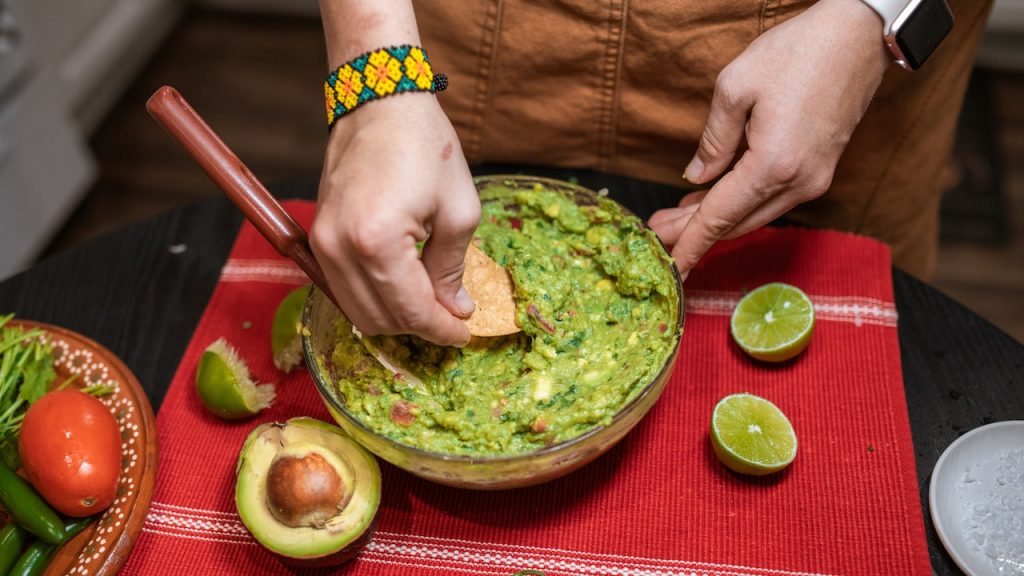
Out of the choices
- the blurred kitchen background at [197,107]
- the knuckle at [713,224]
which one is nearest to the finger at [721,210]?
the knuckle at [713,224]

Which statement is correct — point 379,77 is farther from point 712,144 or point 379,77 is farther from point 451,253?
point 712,144

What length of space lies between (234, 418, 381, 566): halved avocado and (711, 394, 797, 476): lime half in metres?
0.57

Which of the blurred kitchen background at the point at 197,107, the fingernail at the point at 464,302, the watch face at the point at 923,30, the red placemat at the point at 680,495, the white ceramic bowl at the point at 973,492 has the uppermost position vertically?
the watch face at the point at 923,30

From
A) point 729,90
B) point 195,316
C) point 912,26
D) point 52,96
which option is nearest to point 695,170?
point 729,90

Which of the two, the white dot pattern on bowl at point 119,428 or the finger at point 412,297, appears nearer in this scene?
the finger at point 412,297

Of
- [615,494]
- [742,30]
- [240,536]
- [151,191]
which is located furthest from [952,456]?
[151,191]

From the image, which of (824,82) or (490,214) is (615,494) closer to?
(490,214)

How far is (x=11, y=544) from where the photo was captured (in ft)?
4.46

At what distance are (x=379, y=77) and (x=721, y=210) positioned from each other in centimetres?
59

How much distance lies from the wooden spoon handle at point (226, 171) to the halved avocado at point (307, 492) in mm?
285

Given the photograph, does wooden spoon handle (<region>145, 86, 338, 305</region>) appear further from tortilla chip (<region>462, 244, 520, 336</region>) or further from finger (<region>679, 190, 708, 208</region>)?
finger (<region>679, 190, 708, 208</region>)

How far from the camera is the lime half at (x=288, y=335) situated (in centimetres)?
158

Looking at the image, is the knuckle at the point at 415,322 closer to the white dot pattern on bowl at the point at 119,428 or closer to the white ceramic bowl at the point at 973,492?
the white dot pattern on bowl at the point at 119,428

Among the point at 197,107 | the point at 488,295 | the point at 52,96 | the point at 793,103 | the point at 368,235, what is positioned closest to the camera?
the point at 368,235
